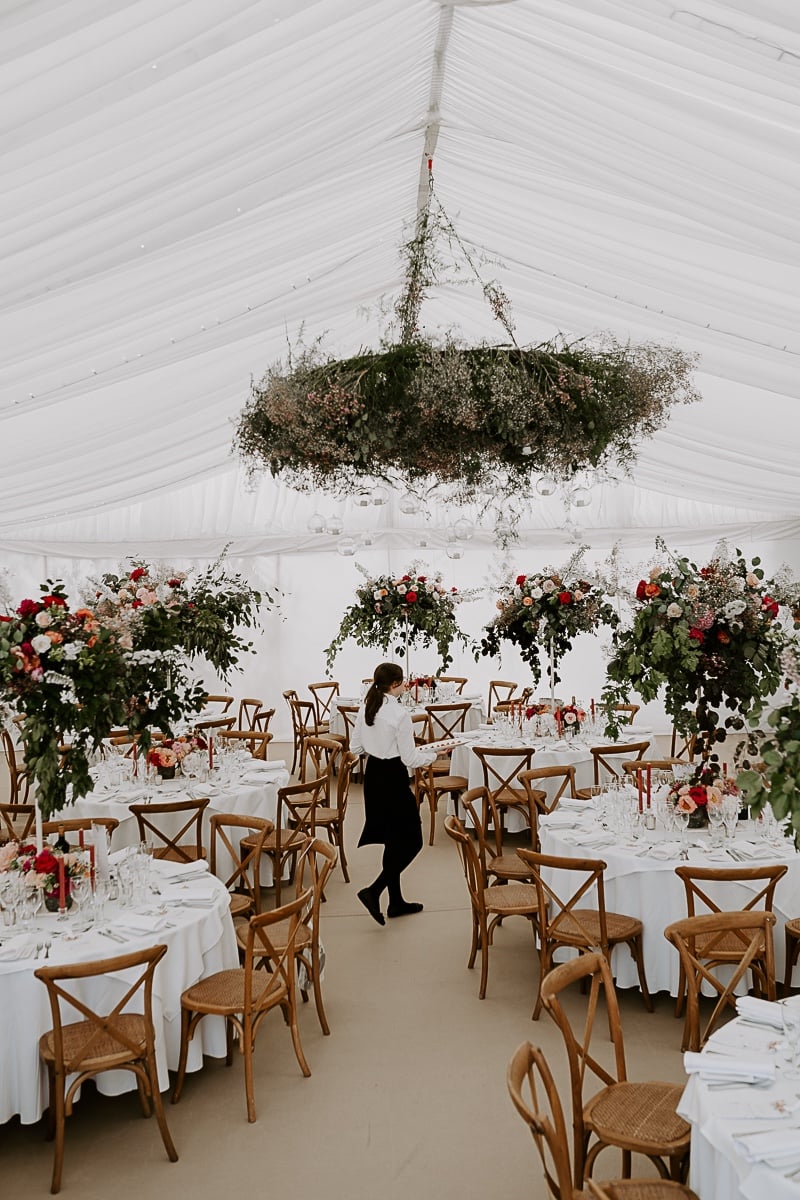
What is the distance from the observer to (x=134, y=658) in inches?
205

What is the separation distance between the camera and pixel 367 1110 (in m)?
4.49

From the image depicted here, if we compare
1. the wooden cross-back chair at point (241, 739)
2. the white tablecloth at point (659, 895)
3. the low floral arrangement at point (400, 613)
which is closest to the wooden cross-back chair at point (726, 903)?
the white tablecloth at point (659, 895)

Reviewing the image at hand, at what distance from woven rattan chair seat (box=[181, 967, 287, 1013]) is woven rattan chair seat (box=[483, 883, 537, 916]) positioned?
1562 mm

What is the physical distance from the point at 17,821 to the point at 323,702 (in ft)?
20.3

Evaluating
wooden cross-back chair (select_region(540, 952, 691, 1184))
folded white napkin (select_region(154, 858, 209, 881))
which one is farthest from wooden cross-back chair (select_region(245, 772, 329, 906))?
wooden cross-back chair (select_region(540, 952, 691, 1184))

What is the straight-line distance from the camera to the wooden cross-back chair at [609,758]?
7785mm

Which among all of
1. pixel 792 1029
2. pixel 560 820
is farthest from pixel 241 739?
pixel 792 1029

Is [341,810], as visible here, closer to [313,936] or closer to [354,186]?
[313,936]

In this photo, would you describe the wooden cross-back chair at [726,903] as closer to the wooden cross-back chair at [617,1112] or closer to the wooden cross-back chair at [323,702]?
the wooden cross-back chair at [617,1112]

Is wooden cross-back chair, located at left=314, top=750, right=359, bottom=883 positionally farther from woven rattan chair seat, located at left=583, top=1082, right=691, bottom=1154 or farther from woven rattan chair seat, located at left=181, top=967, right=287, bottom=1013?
woven rattan chair seat, located at left=583, top=1082, right=691, bottom=1154

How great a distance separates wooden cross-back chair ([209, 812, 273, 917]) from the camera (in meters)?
5.80


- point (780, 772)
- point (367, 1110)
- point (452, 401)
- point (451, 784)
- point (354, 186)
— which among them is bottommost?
point (367, 1110)

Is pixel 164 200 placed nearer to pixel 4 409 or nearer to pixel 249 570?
pixel 4 409

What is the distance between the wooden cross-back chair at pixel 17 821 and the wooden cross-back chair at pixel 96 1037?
1.85 meters
